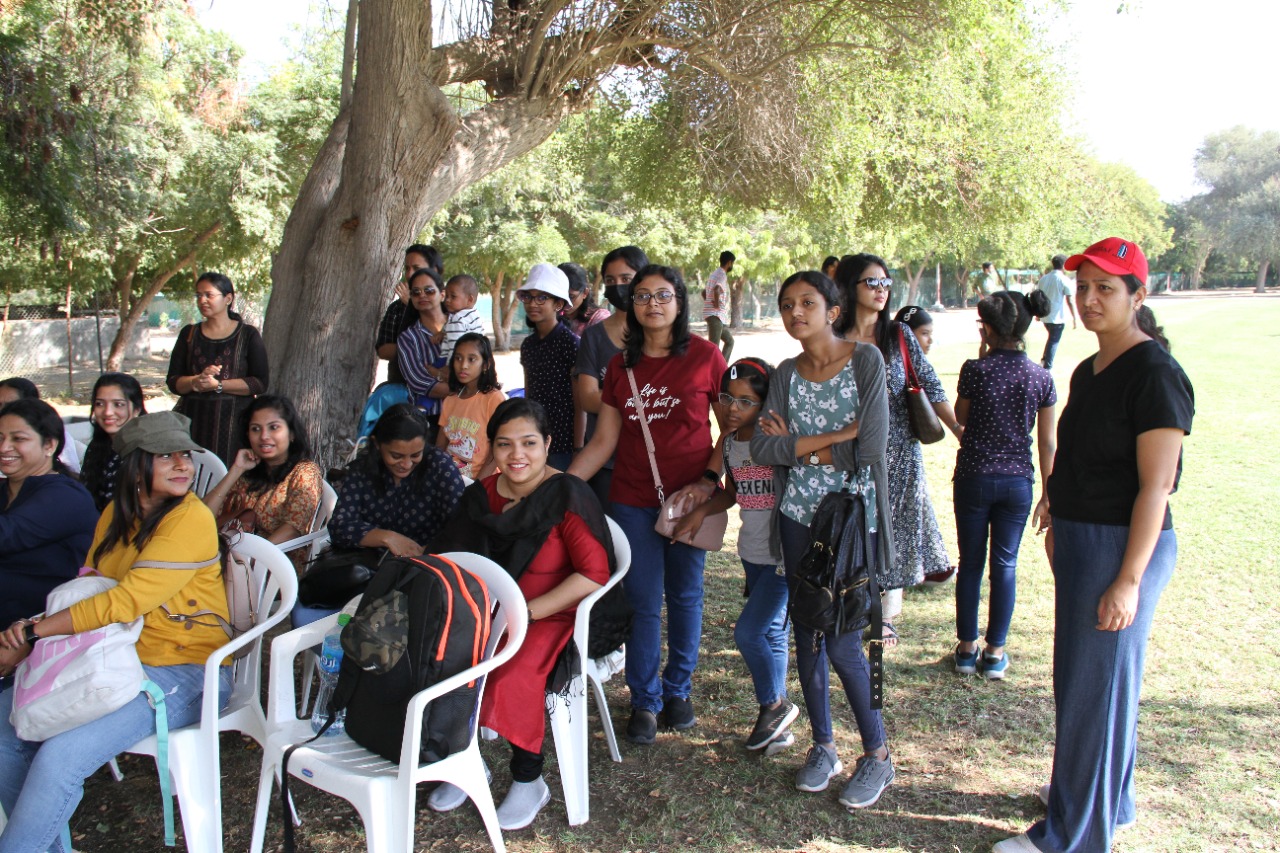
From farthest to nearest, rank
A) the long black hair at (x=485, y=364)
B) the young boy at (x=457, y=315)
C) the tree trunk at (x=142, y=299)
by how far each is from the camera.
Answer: the tree trunk at (x=142, y=299), the young boy at (x=457, y=315), the long black hair at (x=485, y=364)

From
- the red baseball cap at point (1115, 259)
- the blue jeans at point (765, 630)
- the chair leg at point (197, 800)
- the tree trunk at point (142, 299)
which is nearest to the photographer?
the red baseball cap at point (1115, 259)

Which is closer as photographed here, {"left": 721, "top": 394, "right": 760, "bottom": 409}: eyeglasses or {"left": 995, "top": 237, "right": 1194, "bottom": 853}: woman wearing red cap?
{"left": 995, "top": 237, "right": 1194, "bottom": 853}: woman wearing red cap

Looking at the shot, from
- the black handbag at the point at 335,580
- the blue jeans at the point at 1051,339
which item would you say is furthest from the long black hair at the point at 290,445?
the blue jeans at the point at 1051,339

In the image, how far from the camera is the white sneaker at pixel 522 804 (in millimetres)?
3203

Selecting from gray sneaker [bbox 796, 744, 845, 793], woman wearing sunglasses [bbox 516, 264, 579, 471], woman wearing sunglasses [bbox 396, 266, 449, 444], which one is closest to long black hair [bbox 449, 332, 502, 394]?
woman wearing sunglasses [bbox 516, 264, 579, 471]

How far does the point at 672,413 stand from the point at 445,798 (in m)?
1.63

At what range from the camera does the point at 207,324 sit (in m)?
5.46

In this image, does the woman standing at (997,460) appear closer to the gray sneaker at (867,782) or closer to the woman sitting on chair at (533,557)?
the gray sneaker at (867,782)

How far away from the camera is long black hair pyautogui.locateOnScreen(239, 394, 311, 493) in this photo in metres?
4.05

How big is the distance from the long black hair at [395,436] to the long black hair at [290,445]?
36 cm

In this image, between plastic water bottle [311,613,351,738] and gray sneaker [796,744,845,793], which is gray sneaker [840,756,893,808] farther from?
plastic water bottle [311,613,351,738]

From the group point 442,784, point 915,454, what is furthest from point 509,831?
point 915,454

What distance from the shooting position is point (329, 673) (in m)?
3.23

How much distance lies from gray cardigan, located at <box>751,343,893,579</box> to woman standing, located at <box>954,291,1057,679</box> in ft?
3.60
